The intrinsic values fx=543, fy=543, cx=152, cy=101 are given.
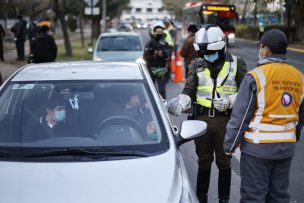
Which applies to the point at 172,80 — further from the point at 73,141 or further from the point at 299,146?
the point at 73,141

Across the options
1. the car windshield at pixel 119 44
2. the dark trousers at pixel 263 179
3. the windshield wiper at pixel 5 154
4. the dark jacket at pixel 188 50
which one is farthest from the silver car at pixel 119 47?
the windshield wiper at pixel 5 154

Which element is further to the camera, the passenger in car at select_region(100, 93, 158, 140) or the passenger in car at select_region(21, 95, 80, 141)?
the passenger in car at select_region(100, 93, 158, 140)

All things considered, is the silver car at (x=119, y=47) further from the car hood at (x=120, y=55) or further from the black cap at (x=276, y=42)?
the black cap at (x=276, y=42)

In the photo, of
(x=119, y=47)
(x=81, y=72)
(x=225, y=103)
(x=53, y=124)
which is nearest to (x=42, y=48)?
(x=119, y=47)

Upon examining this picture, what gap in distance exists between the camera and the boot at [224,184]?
204 inches

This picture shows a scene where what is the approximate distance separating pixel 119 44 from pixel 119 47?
0.12 m

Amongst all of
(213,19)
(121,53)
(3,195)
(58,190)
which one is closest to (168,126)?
(58,190)

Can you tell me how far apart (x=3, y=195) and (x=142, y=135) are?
49.0 inches

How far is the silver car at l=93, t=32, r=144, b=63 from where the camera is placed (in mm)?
14523

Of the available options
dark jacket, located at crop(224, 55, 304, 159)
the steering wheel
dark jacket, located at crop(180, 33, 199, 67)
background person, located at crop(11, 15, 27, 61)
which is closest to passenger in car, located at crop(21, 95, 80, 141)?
the steering wheel

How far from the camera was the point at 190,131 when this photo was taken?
4254mm

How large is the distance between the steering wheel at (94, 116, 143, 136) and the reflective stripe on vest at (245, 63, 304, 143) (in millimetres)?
869

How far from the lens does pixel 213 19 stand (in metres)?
38.1

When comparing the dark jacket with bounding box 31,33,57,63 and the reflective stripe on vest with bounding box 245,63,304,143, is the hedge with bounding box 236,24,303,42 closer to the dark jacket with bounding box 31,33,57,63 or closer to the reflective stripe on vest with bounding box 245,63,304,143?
the dark jacket with bounding box 31,33,57,63
